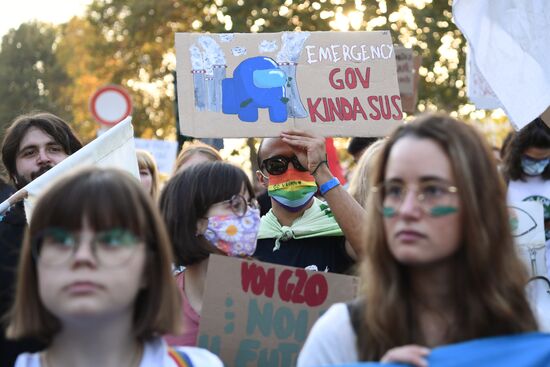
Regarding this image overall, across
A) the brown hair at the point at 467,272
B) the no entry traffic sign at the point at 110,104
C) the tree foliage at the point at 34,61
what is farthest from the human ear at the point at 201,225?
the tree foliage at the point at 34,61

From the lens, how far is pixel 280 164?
529 cm

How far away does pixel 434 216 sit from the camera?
309cm

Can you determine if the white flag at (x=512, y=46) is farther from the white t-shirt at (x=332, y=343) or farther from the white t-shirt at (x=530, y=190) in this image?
the white t-shirt at (x=332, y=343)

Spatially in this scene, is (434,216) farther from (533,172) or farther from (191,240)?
(533,172)

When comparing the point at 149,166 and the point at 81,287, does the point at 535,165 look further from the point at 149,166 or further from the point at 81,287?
the point at 81,287

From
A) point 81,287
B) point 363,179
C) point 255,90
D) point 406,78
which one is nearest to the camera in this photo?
point 81,287

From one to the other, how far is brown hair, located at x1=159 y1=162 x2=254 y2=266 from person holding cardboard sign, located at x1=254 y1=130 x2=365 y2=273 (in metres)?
0.61

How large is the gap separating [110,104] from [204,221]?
9448mm

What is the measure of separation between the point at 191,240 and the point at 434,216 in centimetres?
152

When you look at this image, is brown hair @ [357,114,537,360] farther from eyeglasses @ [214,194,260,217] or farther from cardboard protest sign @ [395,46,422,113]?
cardboard protest sign @ [395,46,422,113]

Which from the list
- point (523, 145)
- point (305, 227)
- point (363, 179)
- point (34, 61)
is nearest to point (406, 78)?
point (523, 145)

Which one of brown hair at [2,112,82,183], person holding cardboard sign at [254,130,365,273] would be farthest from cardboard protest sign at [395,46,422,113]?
brown hair at [2,112,82,183]

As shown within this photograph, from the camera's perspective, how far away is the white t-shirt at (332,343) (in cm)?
315

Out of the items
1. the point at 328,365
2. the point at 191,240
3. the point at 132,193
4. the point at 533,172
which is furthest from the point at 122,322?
the point at 533,172
